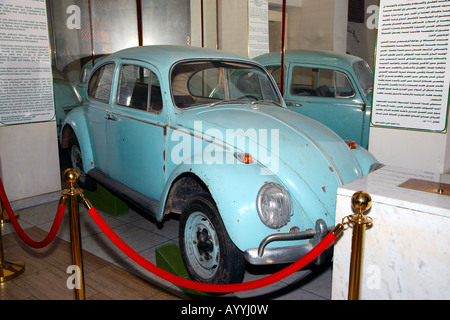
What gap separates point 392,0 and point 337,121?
2.50 m

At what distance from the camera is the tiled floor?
322cm

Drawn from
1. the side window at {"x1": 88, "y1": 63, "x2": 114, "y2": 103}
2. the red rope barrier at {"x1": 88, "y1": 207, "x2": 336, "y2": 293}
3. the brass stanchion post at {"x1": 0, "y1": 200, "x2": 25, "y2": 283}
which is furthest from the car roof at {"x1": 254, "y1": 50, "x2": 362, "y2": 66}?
→ the brass stanchion post at {"x1": 0, "y1": 200, "x2": 25, "y2": 283}

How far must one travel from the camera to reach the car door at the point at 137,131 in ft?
12.5

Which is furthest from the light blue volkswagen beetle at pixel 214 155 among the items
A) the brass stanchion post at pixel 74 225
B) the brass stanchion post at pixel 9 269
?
the brass stanchion post at pixel 9 269

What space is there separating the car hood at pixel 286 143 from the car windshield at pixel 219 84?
0.29m

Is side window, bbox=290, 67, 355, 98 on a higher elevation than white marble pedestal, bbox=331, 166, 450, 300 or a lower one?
higher

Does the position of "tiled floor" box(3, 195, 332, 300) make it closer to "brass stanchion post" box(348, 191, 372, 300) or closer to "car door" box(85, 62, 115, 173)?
"car door" box(85, 62, 115, 173)

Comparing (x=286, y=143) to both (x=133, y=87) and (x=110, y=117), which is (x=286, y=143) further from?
(x=110, y=117)

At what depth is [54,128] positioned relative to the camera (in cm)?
526

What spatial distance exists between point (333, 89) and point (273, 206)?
12.7ft

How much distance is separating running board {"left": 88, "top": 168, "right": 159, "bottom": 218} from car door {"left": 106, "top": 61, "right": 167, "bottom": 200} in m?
0.05

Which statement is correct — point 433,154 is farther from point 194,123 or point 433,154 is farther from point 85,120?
point 85,120

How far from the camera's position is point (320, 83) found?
6.20 m

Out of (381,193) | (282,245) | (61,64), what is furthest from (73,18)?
A: (381,193)
